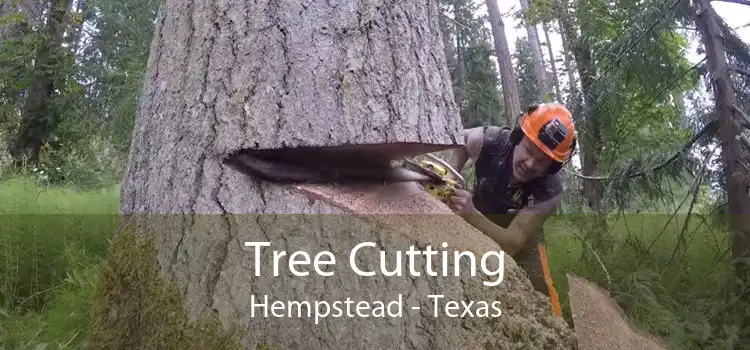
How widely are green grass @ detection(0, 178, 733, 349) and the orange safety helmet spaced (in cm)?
111

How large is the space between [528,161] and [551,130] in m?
0.20

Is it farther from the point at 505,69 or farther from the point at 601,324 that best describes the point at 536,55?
the point at 601,324

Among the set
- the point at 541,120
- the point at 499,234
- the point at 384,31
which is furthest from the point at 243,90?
the point at 541,120

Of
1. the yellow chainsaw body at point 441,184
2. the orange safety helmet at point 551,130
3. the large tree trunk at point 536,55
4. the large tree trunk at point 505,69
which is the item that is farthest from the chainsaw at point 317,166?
the large tree trunk at point 536,55

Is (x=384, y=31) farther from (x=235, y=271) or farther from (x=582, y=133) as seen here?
(x=582, y=133)

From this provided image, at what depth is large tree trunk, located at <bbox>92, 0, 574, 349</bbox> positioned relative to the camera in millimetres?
1546

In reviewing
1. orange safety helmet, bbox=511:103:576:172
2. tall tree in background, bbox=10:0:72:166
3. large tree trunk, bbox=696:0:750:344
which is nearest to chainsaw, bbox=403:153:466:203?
orange safety helmet, bbox=511:103:576:172

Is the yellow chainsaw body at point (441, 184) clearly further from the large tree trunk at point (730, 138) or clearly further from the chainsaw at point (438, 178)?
the large tree trunk at point (730, 138)

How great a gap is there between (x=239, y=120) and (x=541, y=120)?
1.71m

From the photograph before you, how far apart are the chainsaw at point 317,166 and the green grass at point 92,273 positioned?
51.9 inches

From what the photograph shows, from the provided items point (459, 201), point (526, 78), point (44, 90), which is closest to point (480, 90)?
point (526, 78)

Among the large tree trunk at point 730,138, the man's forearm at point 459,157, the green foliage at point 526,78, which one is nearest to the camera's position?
the man's forearm at point 459,157

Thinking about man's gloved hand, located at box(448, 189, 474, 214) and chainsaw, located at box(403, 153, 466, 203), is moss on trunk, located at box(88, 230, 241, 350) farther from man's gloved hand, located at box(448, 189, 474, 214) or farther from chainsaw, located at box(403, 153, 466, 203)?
man's gloved hand, located at box(448, 189, 474, 214)

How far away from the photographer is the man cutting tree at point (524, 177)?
2.88 metres
